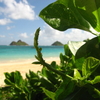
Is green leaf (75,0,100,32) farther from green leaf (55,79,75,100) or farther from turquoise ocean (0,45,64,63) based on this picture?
turquoise ocean (0,45,64,63)

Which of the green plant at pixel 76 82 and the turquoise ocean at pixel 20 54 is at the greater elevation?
the turquoise ocean at pixel 20 54

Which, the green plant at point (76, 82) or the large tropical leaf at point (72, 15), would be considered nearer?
the green plant at point (76, 82)

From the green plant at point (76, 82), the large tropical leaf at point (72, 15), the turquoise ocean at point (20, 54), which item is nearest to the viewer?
the green plant at point (76, 82)

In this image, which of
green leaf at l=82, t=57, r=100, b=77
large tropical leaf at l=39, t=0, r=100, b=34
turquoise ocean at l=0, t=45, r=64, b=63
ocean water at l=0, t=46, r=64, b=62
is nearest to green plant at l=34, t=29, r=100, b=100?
green leaf at l=82, t=57, r=100, b=77

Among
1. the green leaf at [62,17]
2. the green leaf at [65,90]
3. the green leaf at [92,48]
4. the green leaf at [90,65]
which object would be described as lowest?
the green leaf at [65,90]

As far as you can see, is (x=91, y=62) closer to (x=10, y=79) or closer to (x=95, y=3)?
(x=95, y=3)

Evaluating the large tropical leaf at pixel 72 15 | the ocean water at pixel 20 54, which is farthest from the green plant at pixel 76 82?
the ocean water at pixel 20 54

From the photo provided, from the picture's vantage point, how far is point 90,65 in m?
0.48

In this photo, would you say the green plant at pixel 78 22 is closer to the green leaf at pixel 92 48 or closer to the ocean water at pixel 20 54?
the green leaf at pixel 92 48

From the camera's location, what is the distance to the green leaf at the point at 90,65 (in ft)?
1.54

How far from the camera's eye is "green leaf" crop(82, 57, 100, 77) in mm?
471

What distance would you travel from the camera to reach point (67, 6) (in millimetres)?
578

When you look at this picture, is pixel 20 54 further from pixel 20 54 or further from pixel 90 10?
pixel 90 10

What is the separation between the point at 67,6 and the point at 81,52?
19 centimetres
